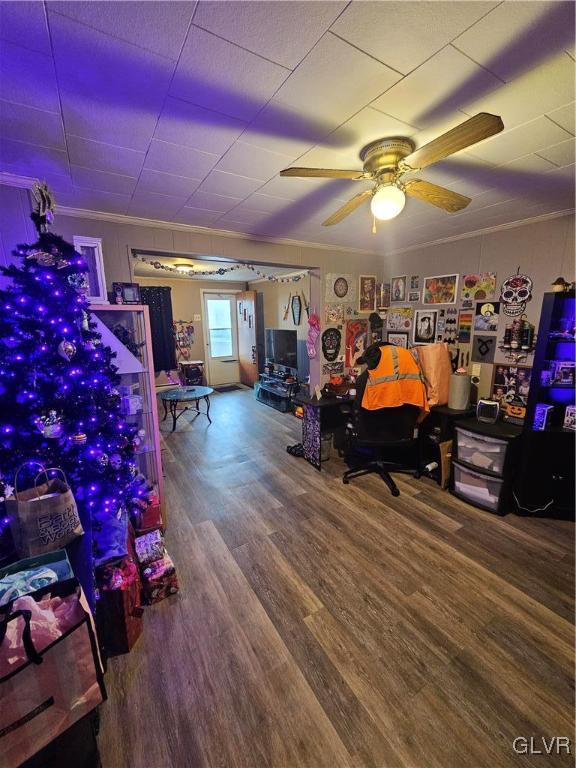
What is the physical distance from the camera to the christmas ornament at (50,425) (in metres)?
1.45

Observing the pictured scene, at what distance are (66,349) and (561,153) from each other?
9.15ft

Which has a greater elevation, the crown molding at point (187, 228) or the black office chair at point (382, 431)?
the crown molding at point (187, 228)

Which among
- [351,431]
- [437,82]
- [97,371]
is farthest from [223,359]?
[437,82]

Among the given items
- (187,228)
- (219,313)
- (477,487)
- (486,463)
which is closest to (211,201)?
(187,228)

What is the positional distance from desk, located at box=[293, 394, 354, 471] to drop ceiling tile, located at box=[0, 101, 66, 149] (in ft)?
8.65

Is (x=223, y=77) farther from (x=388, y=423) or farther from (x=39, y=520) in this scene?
(x=388, y=423)

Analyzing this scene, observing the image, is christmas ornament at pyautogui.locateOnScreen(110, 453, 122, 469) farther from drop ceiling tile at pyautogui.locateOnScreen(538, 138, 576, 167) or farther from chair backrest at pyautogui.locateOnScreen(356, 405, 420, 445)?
drop ceiling tile at pyautogui.locateOnScreen(538, 138, 576, 167)

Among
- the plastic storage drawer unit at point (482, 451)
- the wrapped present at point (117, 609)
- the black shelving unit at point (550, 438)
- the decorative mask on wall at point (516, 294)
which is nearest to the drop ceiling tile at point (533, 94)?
the black shelving unit at point (550, 438)

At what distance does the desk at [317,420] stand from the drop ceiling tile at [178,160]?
2200mm

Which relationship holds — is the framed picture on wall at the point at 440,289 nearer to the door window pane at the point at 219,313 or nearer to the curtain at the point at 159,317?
the curtain at the point at 159,317

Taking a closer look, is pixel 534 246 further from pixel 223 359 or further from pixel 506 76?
pixel 223 359

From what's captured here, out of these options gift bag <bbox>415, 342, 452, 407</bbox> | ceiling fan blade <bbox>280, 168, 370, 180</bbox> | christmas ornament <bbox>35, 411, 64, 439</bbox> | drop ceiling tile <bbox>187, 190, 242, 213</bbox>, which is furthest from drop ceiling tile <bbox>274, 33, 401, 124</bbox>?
gift bag <bbox>415, 342, 452, 407</bbox>

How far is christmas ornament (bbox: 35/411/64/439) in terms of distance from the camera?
145 centimetres

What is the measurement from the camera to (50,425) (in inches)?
57.8
